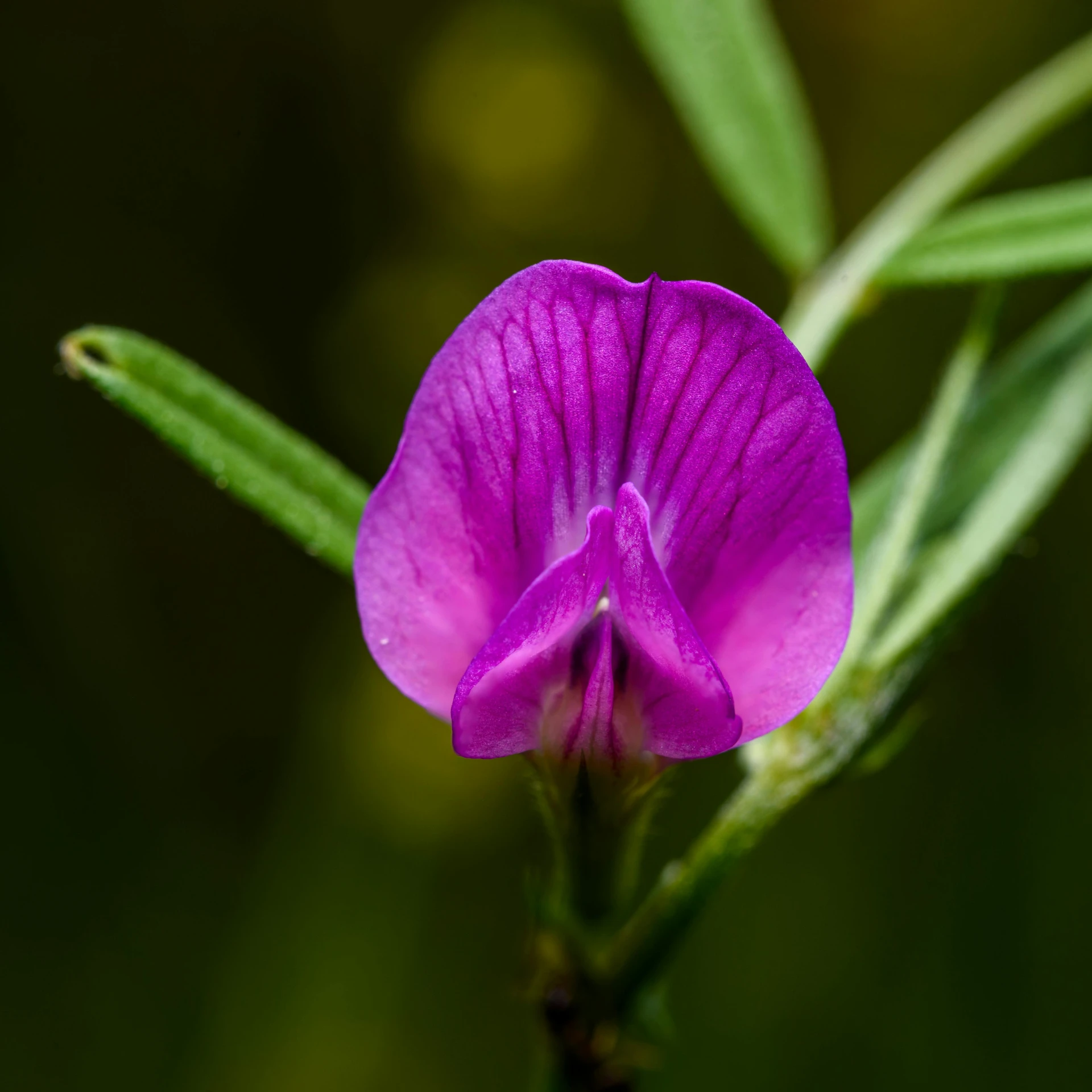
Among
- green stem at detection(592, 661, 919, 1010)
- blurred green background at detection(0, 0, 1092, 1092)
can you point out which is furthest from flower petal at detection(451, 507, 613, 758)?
blurred green background at detection(0, 0, 1092, 1092)

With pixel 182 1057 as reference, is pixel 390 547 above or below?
above

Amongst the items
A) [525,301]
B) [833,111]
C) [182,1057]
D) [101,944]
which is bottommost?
[182,1057]

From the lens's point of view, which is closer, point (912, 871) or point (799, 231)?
point (799, 231)

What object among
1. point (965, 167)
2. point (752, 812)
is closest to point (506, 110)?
point (965, 167)

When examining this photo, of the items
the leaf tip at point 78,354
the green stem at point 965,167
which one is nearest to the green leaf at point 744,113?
the green stem at point 965,167

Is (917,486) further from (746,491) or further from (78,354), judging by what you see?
(78,354)

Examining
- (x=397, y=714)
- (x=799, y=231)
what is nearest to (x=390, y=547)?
(x=799, y=231)

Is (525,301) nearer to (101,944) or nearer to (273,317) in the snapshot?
(273,317)
